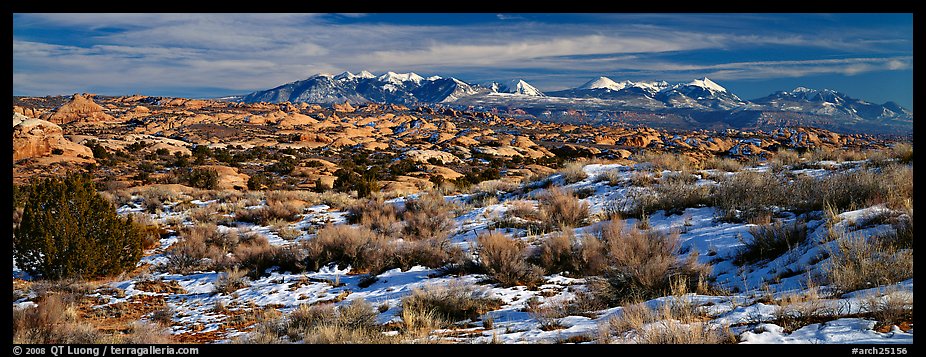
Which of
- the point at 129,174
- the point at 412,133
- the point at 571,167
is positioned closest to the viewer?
the point at 571,167

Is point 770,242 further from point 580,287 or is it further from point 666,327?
point 666,327

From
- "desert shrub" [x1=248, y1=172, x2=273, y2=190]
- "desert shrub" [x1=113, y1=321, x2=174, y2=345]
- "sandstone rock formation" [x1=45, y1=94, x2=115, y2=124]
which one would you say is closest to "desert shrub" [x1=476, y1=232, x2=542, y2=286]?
"desert shrub" [x1=113, y1=321, x2=174, y2=345]

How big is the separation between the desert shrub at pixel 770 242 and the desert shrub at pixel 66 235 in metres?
9.25

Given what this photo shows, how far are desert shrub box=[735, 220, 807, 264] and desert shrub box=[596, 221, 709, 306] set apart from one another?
714 millimetres

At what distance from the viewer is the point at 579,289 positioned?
18.1 feet

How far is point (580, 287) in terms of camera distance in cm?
566

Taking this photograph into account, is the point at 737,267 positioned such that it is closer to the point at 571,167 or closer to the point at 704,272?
the point at 704,272

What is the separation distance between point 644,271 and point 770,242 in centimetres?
189

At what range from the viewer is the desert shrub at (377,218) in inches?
394

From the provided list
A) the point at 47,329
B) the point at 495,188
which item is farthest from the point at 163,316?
the point at 495,188

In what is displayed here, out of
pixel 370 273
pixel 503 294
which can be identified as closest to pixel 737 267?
pixel 503 294

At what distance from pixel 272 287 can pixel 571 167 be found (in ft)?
34.4

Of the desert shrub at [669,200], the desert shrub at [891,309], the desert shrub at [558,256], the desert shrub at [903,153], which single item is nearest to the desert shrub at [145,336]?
the desert shrub at [558,256]

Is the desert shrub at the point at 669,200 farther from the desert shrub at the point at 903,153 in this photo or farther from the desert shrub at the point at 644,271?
the desert shrub at the point at 903,153
